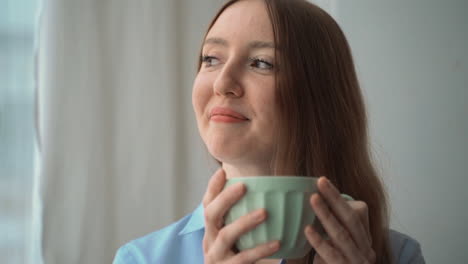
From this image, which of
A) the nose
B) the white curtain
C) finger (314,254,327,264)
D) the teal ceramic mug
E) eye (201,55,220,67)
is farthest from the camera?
the white curtain

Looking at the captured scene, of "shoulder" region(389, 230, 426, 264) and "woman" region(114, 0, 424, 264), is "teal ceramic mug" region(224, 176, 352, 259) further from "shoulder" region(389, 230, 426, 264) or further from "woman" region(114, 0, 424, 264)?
"shoulder" region(389, 230, 426, 264)

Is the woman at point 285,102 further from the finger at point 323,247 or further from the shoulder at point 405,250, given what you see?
the finger at point 323,247

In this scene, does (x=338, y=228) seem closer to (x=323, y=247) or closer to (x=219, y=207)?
(x=323, y=247)

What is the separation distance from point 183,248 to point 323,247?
473 millimetres

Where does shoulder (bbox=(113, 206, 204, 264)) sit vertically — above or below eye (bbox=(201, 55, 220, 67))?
below

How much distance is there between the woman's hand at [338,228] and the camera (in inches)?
19.8

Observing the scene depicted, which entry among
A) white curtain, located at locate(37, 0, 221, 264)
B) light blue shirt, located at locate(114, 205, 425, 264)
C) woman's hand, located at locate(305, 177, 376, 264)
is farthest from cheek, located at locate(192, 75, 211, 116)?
white curtain, located at locate(37, 0, 221, 264)

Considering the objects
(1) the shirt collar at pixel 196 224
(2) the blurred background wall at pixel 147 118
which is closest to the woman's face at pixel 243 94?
(1) the shirt collar at pixel 196 224

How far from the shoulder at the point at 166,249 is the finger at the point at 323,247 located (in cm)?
41

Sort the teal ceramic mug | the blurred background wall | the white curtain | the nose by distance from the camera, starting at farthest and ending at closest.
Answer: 1. the white curtain
2. the blurred background wall
3. the nose
4. the teal ceramic mug

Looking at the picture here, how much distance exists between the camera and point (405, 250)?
2.98 feet

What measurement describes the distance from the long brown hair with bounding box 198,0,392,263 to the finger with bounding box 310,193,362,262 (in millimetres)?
233

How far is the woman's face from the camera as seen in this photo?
0.74m

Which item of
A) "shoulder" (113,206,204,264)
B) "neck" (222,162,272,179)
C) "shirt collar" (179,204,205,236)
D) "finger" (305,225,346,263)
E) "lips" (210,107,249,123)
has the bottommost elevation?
"shoulder" (113,206,204,264)
